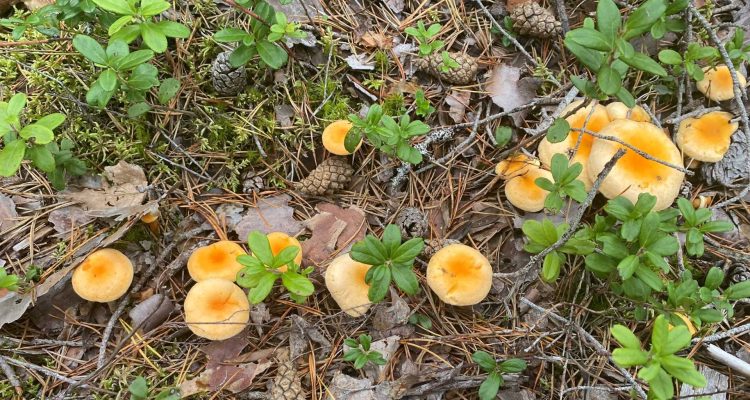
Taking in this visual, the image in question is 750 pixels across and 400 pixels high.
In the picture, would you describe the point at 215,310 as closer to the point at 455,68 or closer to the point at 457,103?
the point at 457,103

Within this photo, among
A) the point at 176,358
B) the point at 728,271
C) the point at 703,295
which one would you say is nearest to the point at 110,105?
the point at 176,358

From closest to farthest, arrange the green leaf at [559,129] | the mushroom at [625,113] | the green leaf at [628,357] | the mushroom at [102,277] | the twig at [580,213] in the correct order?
the green leaf at [628,357] < the twig at [580,213] < the green leaf at [559,129] < the mushroom at [102,277] < the mushroom at [625,113]

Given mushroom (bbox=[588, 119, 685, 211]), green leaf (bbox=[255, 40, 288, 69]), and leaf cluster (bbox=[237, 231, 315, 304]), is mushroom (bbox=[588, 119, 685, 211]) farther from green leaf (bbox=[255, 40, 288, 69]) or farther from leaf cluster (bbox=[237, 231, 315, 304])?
green leaf (bbox=[255, 40, 288, 69])

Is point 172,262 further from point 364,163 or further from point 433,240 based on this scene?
point 433,240

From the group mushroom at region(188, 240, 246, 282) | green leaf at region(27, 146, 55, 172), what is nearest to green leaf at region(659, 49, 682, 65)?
mushroom at region(188, 240, 246, 282)

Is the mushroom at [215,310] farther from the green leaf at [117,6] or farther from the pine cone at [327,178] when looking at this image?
the green leaf at [117,6]

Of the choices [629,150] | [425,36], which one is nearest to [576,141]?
[629,150]

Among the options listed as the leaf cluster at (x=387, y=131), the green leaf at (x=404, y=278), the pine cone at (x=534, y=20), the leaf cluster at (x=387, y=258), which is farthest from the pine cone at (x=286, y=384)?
the pine cone at (x=534, y=20)
